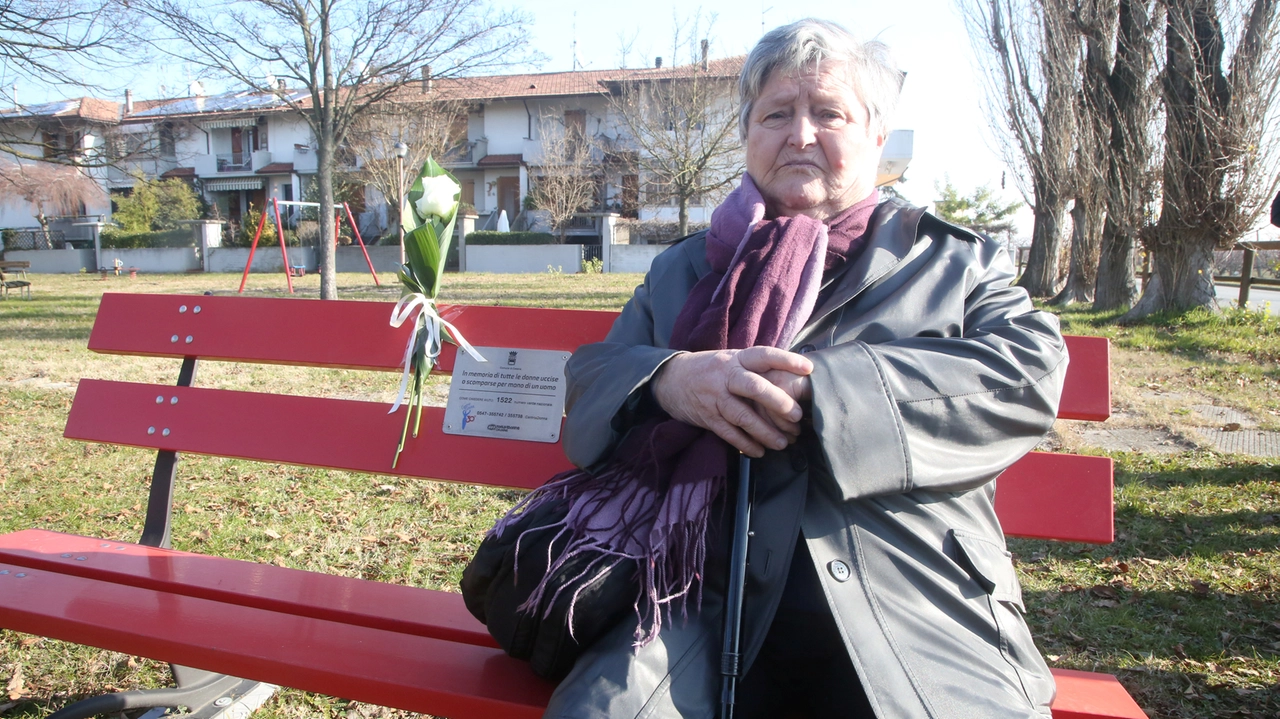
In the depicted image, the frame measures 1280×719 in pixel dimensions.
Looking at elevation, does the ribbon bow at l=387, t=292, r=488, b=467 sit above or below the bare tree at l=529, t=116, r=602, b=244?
below

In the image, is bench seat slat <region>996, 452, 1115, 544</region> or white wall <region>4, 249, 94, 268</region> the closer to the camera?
bench seat slat <region>996, 452, 1115, 544</region>

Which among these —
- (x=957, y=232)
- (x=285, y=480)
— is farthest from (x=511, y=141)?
(x=957, y=232)

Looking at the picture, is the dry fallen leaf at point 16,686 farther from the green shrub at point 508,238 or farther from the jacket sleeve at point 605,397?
the green shrub at point 508,238

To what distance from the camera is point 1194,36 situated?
9.05m

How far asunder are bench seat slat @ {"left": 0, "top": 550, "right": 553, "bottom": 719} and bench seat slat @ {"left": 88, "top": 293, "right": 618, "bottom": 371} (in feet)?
2.54

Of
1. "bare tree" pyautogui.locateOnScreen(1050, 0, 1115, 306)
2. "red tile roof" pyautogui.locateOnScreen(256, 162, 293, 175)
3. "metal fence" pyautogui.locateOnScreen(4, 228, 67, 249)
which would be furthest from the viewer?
"red tile roof" pyautogui.locateOnScreen(256, 162, 293, 175)

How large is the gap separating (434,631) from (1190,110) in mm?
10300

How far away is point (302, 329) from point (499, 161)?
3849 centimetres

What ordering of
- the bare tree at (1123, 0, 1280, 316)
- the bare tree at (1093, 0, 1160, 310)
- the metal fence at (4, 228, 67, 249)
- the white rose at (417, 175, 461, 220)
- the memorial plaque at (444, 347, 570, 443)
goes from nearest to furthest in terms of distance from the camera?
the white rose at (417, 175, 461, 220) → the memorial plaque at (444, 347, 570, 443) → the bare tree at (1123, 0, 1280, 316) → the bare tree at (1093, 0, 1160, 310) → the metal fence at (4, 228, 67, 249)

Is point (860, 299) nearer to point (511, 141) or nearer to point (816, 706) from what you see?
point (816, 706)

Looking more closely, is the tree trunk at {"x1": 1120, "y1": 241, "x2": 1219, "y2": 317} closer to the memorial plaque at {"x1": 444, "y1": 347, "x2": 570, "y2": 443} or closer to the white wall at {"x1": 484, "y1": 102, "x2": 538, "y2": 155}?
the memorial plaque at {"x1": 444, "y1": 347, "x2": 570, "y2": 443}

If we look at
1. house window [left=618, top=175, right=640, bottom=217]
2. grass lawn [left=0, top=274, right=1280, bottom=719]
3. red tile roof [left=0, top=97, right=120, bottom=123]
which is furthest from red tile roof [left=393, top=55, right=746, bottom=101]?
grass lawn [left=0, top=274, right=1280, bottom=719]

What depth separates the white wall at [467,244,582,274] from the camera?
29219 mm

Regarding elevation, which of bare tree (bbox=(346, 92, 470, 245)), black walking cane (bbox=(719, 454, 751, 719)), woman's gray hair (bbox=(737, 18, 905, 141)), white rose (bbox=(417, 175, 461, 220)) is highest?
bare tree (bbox=(346, 92, 470, 245))
